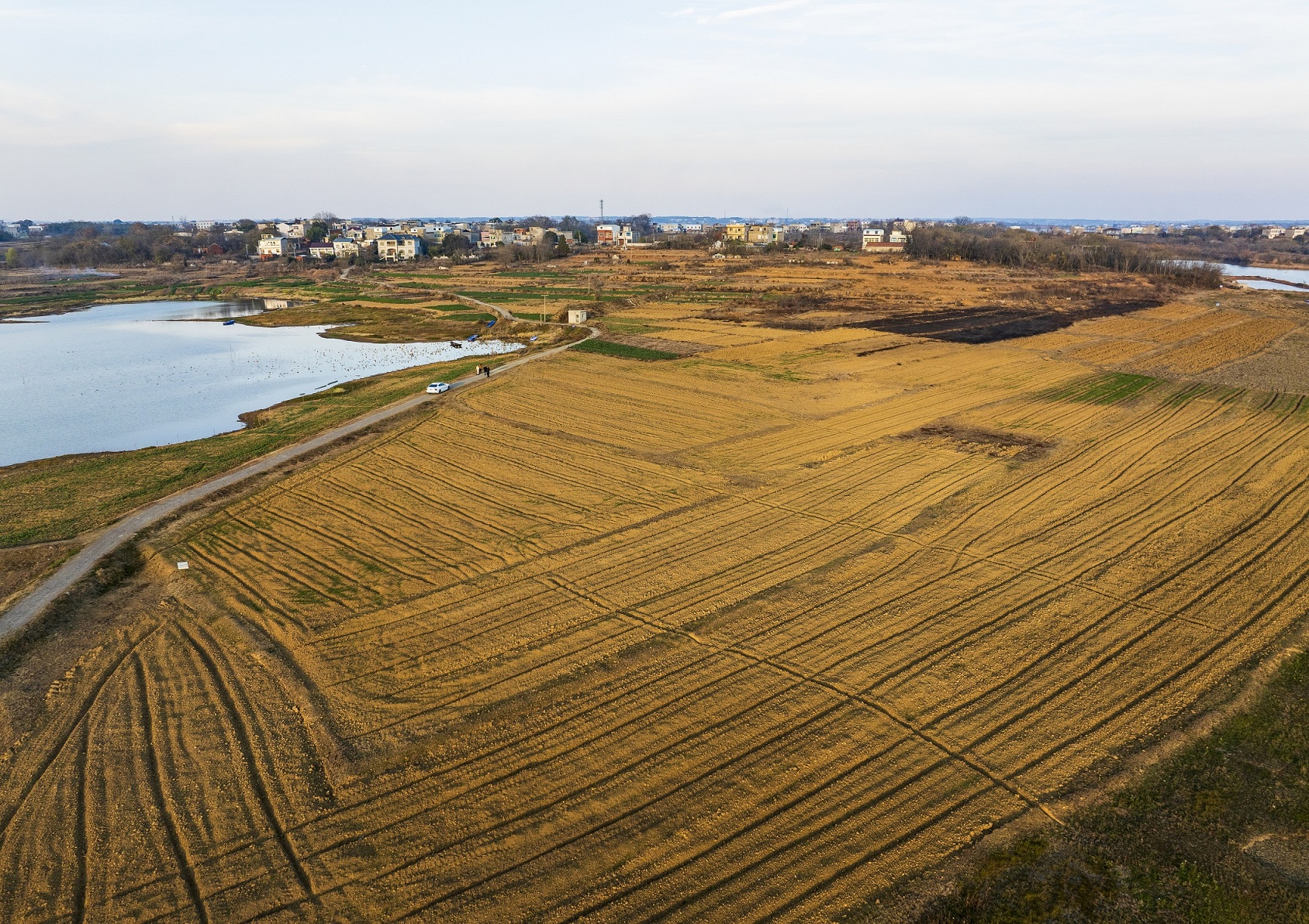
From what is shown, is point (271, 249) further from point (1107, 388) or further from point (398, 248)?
point (1107, 388)

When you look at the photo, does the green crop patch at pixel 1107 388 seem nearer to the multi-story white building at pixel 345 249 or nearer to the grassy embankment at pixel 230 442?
the grassy embankment at pixel 230 442

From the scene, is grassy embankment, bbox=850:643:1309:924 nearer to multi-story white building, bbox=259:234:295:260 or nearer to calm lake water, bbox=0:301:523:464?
calm lake water, bbox=0:301:523:464

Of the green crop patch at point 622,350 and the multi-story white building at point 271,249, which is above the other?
the multi-story white building at point 271,249

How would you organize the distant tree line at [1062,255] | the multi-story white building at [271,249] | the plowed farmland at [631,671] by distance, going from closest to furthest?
the plowed farmland at [631,671] < the distant tree line at [1062,255] < the multi-story white building at [271,249]

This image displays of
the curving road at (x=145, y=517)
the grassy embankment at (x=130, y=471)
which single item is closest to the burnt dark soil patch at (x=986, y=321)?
the curving road at (x=145, y=517)

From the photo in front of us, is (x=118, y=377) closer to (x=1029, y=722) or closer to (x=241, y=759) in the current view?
(x=241, y=759)

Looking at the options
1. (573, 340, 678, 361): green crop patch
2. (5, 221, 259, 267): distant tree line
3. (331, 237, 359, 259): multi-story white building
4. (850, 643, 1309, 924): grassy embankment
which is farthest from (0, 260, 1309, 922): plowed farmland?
(5, 221, 259, 267): distant tree line
